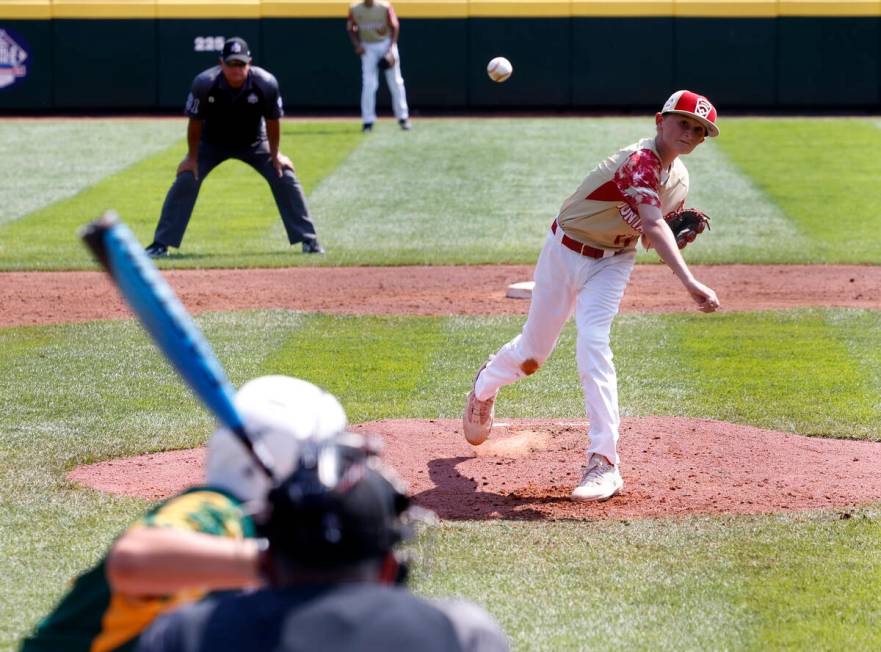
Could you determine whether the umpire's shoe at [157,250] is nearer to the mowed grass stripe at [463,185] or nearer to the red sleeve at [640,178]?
the mowed grass stripe at [463,185]

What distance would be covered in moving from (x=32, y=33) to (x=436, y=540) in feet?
65.5

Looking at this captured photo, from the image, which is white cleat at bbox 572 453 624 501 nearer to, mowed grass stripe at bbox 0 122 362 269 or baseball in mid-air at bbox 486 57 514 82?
mowed grass stripe at bbox 0 122 362 269

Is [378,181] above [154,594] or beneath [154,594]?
beneath

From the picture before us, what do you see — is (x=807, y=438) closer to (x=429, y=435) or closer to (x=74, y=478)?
(x=429, y=435)

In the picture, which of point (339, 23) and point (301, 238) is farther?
point (339, 23)

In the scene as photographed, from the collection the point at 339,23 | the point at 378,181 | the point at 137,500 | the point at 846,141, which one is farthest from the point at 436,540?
the point at 339,23

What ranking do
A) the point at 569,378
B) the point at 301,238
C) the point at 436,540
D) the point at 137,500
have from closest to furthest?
the point at 436,540, the point at 137,500, the point at 569,378, the point at 301,238

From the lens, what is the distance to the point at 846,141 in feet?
A: 68.5

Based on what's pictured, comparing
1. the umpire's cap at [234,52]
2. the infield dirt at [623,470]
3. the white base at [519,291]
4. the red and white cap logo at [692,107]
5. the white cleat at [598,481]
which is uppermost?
the red and white cap logo at [692,107]

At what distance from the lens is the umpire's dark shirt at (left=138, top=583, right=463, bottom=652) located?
2207mm

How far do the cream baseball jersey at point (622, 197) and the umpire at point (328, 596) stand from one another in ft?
13.0

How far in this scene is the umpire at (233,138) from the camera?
485 inches

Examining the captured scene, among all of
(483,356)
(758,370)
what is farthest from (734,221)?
(483,356)

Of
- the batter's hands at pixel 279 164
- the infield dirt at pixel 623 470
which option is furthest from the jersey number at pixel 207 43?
the infield dirt at pixel 623 470
